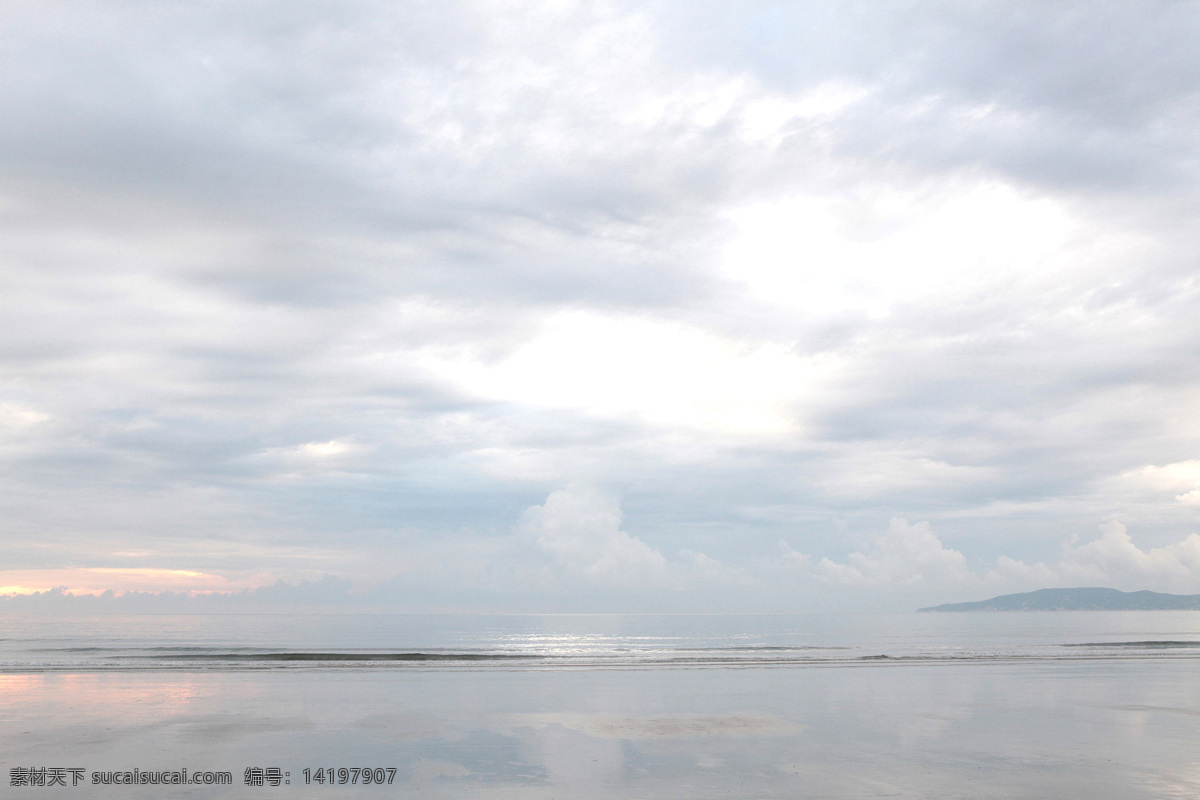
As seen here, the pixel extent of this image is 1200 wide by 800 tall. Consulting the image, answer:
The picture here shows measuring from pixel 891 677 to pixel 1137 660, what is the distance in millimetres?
25985

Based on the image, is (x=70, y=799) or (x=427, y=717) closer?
(x=70, y=799)

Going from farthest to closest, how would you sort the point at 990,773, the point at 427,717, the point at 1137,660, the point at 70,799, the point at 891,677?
1. the point at 1137,660
2. the point at 891,677
3. the point at 427,717
4. the point at 990,773
5. the point at 70,799

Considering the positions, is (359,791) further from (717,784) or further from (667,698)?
(667,698)

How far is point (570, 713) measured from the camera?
26172 millimetres

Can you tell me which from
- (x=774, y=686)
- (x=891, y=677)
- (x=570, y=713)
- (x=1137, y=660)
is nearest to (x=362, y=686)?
(x=570, y=713)

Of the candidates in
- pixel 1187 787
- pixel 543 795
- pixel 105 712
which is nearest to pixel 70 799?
pixel 543 795

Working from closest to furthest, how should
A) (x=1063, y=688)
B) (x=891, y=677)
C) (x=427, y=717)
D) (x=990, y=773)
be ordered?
(x=990, y=773) → (x=427, y=717) → (x=1063, y=688) → (x=891, y=677)

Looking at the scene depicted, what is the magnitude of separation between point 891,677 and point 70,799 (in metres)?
35.7

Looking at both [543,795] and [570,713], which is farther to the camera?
[570,713]

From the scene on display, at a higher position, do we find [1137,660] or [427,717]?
[427,717]

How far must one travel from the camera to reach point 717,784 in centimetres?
1584

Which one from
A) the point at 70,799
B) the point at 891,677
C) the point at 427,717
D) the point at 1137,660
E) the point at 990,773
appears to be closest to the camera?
the point at 70,799

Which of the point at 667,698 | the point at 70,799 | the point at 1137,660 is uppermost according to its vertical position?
the point at 70,799

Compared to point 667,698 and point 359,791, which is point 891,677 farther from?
point 359,791
